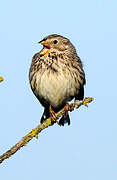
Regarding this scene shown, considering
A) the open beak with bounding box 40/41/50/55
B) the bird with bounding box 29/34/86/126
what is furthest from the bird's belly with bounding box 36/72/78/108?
the open beak with bounding box 40/41/50/55

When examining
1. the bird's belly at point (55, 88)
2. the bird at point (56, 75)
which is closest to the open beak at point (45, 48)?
the bird at point (56, 75)

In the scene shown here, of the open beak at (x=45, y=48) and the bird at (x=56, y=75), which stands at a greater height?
the open beak at (x=45, y=48)

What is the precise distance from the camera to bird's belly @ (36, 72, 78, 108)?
634cm

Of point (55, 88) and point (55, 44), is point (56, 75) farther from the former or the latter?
point (55, 44)

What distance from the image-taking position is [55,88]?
21.0ft

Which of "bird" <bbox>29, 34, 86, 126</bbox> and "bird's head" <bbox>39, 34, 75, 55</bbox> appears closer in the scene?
"bird" <bbox>29, 34, 86, 126</bbox>

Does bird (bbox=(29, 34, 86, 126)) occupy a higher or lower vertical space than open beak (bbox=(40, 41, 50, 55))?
lower

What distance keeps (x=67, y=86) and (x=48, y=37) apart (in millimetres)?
1072

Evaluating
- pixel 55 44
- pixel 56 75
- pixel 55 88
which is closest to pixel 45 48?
pixel 55 44

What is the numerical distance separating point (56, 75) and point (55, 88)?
0.23 meters

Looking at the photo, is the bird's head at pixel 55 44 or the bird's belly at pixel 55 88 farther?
the bird's head at pixel 55 44

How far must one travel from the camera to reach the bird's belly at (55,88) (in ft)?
20.8

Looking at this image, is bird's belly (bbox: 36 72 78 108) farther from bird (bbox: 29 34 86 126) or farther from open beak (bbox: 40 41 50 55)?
open beak (bbox: 40 41 50 55)

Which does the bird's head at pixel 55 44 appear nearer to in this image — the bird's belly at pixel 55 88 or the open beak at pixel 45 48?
the open beak at pixel 45 48
